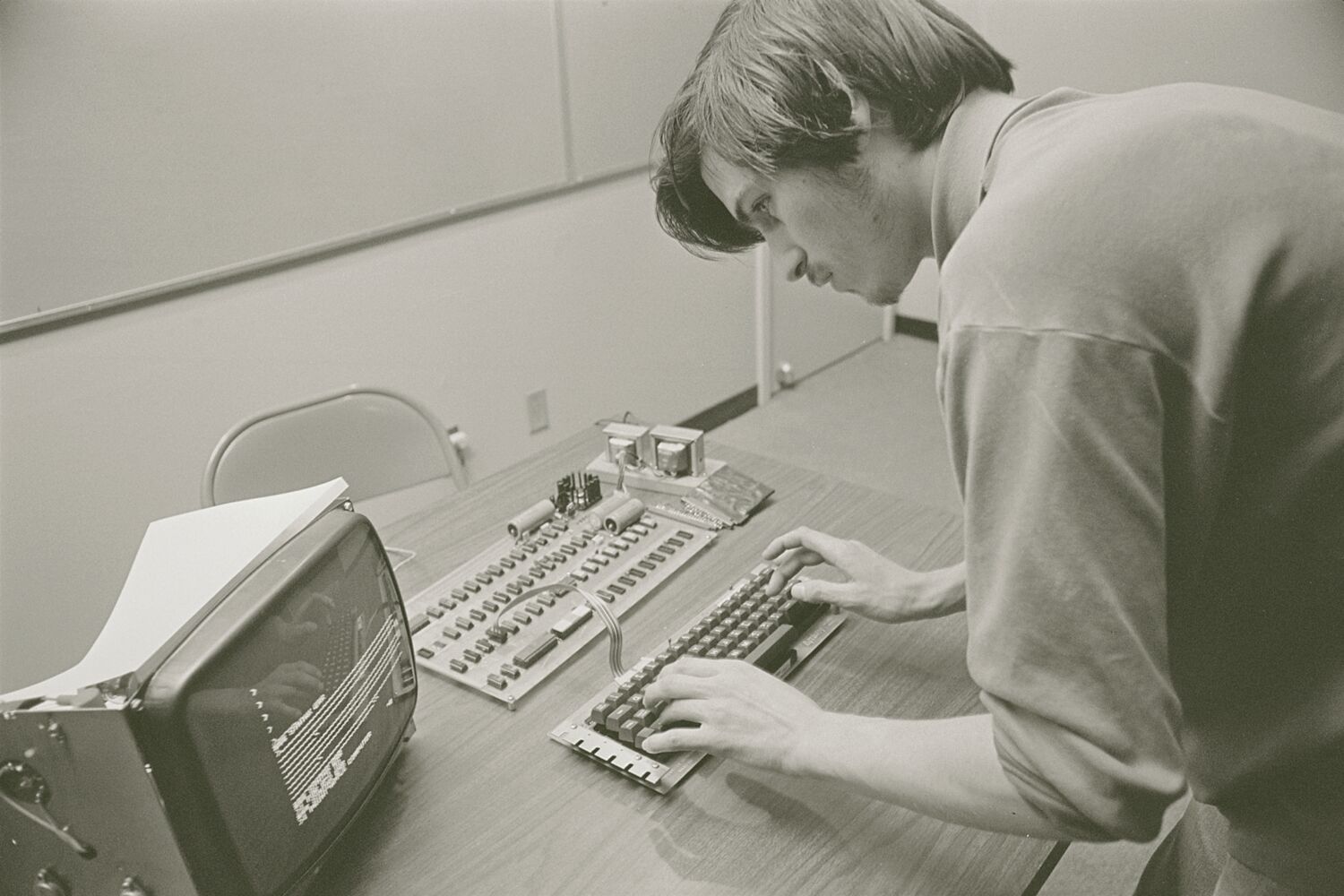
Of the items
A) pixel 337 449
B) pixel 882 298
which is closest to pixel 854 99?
pixel 882 298

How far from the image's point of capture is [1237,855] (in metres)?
0.87

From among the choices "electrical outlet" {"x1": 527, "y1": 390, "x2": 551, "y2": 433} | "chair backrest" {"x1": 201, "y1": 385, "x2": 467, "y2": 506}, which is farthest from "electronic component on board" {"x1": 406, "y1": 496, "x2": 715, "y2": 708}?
"electrical outlet" {"x1": 527, "y1": 390, "x2": 551, "y2": 433}

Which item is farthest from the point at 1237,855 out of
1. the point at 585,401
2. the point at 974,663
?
the point at 585,401

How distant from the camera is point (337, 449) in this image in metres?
1.86

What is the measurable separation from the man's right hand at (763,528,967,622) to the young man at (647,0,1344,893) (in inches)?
10.9

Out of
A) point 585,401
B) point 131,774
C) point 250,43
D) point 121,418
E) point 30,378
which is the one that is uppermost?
point 250,43

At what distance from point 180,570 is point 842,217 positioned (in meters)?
0.67

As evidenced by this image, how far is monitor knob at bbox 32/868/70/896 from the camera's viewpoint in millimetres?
829

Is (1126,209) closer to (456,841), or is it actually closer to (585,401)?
(456,841)

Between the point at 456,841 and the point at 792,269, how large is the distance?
0.64m

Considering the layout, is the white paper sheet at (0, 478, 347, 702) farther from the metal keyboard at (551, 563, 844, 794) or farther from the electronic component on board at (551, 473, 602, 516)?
the electronic component on board at (551, 473, 602, 516)

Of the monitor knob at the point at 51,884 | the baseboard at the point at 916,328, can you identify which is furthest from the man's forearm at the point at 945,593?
the baseboard at the point at 916,328

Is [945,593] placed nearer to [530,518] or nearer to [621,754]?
[621,754]

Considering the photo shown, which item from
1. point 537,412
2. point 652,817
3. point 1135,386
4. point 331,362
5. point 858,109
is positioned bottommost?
point 537,412
